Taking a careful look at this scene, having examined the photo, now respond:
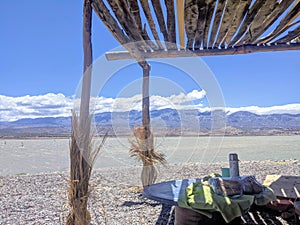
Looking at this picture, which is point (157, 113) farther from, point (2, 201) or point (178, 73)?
point (2, 201)

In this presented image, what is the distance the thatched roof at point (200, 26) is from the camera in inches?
92.1

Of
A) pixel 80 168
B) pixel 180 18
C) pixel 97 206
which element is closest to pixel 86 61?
pixel 80 168

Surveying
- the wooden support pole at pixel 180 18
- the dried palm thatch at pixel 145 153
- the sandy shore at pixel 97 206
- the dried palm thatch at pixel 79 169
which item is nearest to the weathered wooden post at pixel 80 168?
the dried palm thatch at pixel 79 169

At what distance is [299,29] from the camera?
2791 millimetres

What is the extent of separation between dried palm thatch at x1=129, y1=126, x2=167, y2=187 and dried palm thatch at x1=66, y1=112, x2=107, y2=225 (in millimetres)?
2291

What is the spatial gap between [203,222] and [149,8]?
1751mm

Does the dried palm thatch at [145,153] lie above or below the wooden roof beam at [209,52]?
below

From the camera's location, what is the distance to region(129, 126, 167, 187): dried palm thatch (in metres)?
4.02

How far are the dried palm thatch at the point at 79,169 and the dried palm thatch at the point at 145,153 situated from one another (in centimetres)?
229

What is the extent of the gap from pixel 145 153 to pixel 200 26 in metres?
1.97

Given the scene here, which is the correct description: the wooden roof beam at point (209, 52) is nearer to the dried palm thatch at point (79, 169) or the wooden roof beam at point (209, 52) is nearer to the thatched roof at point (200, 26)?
the thatched roof at point (200, 26)

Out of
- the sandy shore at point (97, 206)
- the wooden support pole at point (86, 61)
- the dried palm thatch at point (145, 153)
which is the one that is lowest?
the sandy shore at point (97, 206)

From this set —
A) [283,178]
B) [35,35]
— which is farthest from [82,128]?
[35,35]

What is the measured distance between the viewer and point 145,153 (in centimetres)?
402
